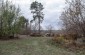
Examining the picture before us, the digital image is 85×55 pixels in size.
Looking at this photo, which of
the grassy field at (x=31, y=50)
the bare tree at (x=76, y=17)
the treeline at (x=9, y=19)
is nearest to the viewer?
the grassy field at (x=31, y=50)

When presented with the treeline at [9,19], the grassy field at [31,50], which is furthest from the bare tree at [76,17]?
the treeline at [9,19]

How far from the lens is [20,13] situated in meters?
20.6

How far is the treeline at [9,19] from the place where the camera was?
61.8 feet

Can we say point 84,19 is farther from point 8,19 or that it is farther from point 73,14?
point 8,19

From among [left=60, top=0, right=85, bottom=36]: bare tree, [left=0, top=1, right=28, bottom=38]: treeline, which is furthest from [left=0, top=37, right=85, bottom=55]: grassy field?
[left=0, top=1, right=28, bottom=38]: treeline

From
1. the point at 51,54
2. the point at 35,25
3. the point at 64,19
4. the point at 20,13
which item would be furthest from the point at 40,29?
the point at 51,54

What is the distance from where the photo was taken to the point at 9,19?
19188mm

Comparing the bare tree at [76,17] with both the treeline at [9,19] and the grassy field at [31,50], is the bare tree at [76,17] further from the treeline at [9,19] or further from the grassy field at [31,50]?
the treeline at [9,19]

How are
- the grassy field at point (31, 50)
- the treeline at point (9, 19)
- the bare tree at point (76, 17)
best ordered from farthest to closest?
1. the treeline at point (9, 19)
2. the bare tree at point (76, 17)
3. the grassy field at point (31, 50)

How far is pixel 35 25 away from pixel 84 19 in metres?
20.3

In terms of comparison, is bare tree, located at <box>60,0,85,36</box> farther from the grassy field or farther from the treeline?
the treeline

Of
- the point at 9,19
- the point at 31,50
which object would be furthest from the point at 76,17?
the point at 9,19

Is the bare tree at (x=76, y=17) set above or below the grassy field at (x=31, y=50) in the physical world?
above

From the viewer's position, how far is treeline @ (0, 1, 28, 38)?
1883 centimetres
